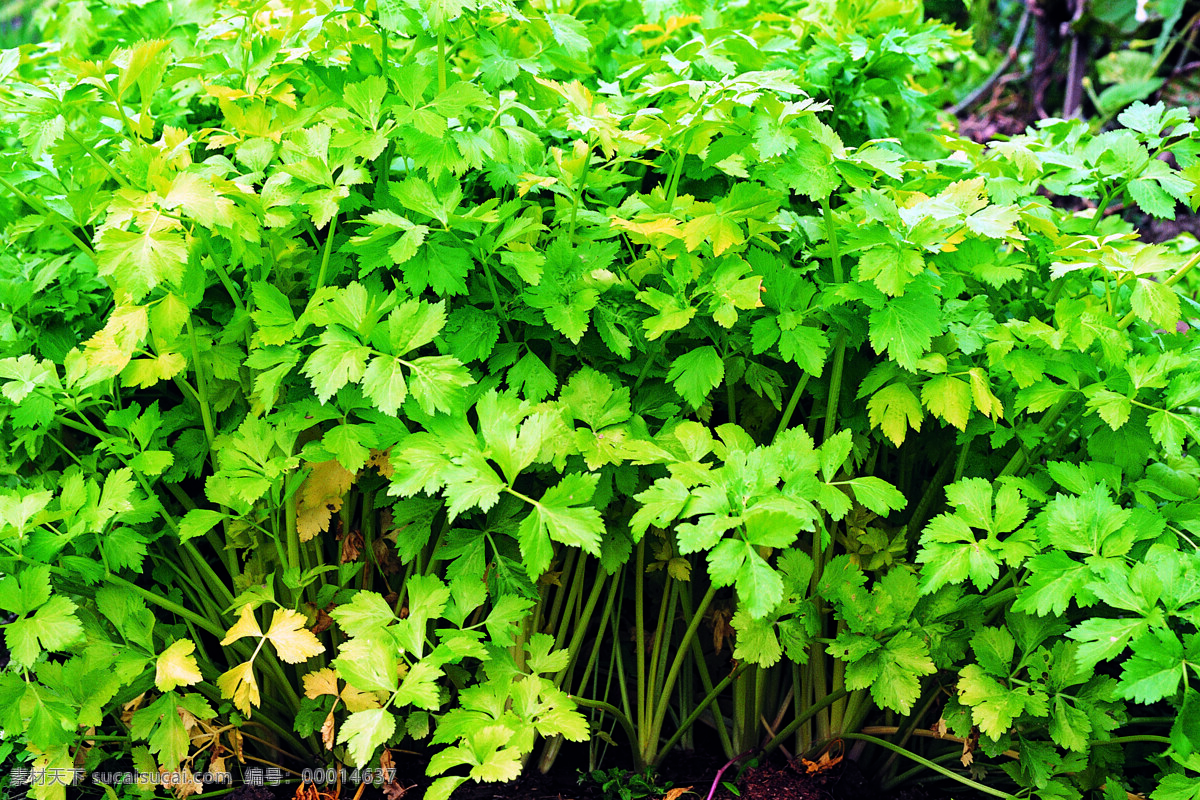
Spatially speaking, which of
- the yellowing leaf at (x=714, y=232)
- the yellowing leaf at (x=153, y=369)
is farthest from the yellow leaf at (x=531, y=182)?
the yellowing leaf at (x=153, y=369)

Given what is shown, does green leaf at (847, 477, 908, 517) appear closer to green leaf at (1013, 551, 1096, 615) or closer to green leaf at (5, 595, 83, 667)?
green leaf at (1013, 551, 1096, 615)

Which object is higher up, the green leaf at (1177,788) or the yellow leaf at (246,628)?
the yellow leaf at (246,628)

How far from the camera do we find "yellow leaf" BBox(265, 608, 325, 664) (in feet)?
4.37

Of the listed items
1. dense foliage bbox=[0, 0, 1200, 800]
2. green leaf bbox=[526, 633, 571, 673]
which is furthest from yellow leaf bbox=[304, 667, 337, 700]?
green leaf bbox=[526, 633, 571, 673]

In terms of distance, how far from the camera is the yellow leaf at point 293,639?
1.33 m

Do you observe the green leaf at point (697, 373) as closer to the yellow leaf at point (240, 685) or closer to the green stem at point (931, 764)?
the green stem at point (931, 764)

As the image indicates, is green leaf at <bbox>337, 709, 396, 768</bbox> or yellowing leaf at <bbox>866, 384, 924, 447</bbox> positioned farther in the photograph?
yellowing leaf at <bbox>866, 384, 924, 447</bbox>

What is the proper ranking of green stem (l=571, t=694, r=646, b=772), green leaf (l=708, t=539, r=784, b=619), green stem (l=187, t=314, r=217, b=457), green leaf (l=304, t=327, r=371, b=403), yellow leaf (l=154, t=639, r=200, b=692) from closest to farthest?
green leaf (l=708, t=539, r=784, b=619) < green leaf (l=304, t=327, r=371, b=403) < yellow leaf (l=154, t=639, r=200, b=692) < green stem (l=187, t=314, r=217, b=457) < green stem (l=571, t=694, r=646, b=772)

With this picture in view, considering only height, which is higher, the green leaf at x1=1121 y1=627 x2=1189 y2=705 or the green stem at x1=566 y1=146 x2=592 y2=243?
the green stem at x1=566 y1=146 x2=592 y2=243

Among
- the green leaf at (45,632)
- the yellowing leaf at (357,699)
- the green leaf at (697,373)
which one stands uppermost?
the green leaf at (697,373)

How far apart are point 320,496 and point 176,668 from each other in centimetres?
33

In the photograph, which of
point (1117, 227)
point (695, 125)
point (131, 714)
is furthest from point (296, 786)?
point (1117, 227)

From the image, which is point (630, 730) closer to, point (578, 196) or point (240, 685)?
point (240, 685)

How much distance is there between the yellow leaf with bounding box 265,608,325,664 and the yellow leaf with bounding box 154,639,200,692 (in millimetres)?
116
